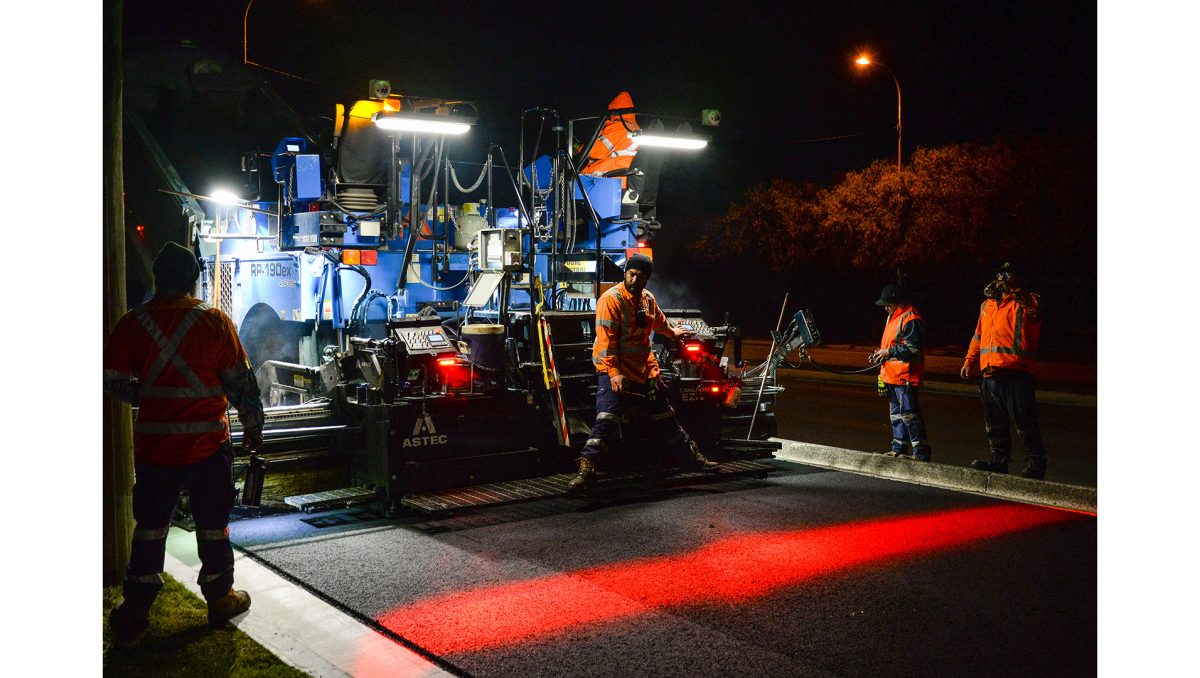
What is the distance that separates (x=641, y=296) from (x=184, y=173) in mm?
4946

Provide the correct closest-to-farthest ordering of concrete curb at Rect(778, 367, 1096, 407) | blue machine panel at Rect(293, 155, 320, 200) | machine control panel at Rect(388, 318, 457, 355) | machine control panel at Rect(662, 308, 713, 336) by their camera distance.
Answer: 1. machine control panel at Rect(388, 318, 457, 355)
2. blue machine panel at Rect(293, 155, 320, 200)
3. machine control panel at Rect(662, 308, 713, 336)
4. concrete curb at Rect(778, 367, 1096, 407)

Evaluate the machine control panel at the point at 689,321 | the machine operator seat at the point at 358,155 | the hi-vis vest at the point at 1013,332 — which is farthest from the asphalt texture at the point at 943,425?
the machine operator seat at the point at 358,155

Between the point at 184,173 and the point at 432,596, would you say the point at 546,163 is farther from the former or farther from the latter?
the point at 432,596

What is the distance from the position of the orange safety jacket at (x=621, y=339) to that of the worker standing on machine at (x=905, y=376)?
6.81ft

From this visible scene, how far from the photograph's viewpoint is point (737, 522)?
22.8 feet

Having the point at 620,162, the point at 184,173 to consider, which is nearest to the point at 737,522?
the point at 620,162

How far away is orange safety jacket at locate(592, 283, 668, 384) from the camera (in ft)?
25.4

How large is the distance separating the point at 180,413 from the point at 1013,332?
6261mm

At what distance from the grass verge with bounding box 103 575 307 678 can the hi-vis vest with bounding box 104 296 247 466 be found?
753mm

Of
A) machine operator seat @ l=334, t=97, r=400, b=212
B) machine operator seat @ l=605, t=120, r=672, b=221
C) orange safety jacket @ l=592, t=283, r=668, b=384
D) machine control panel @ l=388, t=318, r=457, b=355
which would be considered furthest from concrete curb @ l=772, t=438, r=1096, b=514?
machine operator seat @ l=334, t=97, r=400, b=212

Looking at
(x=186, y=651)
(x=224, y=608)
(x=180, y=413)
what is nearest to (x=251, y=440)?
(x=180, y=413)

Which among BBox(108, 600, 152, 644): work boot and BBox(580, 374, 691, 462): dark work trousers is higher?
BBox(580, 374, 691, 462): dark work trousers

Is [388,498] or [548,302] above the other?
[548,302]

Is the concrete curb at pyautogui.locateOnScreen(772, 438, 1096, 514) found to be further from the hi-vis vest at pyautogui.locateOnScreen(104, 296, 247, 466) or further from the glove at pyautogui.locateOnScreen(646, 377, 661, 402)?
the hi-vis vest at pyautogui.locateOnScreen(104, 296, 247, 466)
